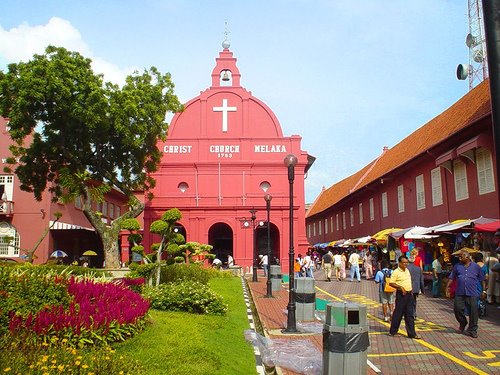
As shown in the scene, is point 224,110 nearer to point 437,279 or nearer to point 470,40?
point 470,40

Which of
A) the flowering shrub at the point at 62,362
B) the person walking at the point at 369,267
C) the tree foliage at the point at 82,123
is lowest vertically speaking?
the flowering shrub at the point at 62,362

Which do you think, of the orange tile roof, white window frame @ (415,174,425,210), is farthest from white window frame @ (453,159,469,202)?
white window frame @ (415,174,425,210)

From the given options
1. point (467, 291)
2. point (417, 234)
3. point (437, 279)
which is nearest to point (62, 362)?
point (467, 291)

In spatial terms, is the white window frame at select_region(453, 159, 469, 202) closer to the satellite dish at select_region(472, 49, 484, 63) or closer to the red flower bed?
the satellite dish at select_region(472, 49, 484, 63)

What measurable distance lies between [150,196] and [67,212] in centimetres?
632

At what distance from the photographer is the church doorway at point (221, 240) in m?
34.1

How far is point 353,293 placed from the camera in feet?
56.7

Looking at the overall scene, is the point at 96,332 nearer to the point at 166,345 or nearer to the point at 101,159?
the point at 166,345

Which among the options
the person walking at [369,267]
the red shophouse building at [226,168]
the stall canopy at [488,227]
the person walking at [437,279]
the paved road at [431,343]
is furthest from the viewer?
the red shophouse building at [226,168]

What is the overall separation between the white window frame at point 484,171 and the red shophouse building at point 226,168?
50.6 feet

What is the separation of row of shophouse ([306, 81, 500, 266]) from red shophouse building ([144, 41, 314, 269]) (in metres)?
5.59

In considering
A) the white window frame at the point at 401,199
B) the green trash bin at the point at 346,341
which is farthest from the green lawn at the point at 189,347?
the white window frame at the point at 401,199

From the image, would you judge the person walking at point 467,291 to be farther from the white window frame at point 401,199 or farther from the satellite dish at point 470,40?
the satellite dish at point 470,40

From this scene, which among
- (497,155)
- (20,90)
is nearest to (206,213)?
(20,90)
